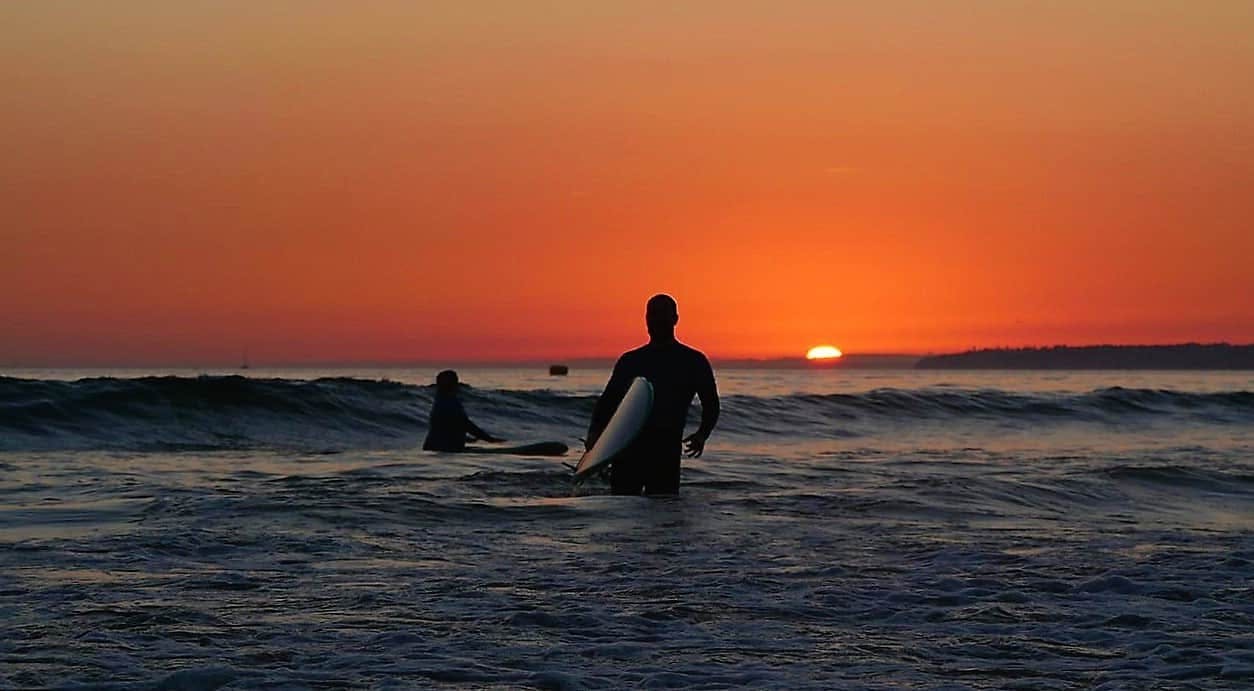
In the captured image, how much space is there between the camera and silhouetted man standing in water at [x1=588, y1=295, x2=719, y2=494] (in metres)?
11.1

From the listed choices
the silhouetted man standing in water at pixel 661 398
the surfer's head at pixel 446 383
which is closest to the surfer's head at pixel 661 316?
the silhouetted man standing in water at pixel 661 398

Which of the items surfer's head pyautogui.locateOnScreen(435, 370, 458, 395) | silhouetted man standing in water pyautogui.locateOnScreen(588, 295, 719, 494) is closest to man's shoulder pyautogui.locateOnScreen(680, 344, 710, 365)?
silhouetted man standing in water pyautogui.locateOnScreen(588, 295, 719, 494)

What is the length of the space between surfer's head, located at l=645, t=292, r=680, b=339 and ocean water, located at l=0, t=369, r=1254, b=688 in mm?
1450

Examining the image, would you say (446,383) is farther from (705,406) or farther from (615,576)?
(615,576)

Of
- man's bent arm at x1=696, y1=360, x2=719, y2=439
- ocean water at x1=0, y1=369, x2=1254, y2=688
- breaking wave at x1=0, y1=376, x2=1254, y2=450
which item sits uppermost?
man's bent arm at x1=696, y1=360, x2=719, y2=439

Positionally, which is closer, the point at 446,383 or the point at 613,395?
the point at 613,395

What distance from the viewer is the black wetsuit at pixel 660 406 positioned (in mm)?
11133

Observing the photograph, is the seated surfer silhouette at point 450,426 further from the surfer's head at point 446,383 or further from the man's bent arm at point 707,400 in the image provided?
the man's bent arm at point 707,400

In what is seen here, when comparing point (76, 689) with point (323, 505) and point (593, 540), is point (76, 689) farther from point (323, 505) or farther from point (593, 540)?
point (323, 505)

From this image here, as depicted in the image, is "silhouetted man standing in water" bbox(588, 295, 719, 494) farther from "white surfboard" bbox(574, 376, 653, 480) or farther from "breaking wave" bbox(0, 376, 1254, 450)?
"breaking wave" bbox(0, 376, 1254, 450)

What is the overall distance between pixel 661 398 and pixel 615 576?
407cm

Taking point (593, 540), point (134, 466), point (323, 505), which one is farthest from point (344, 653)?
point (134, 466)

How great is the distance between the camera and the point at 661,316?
439 inches

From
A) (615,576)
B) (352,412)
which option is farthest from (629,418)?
(352,412)
